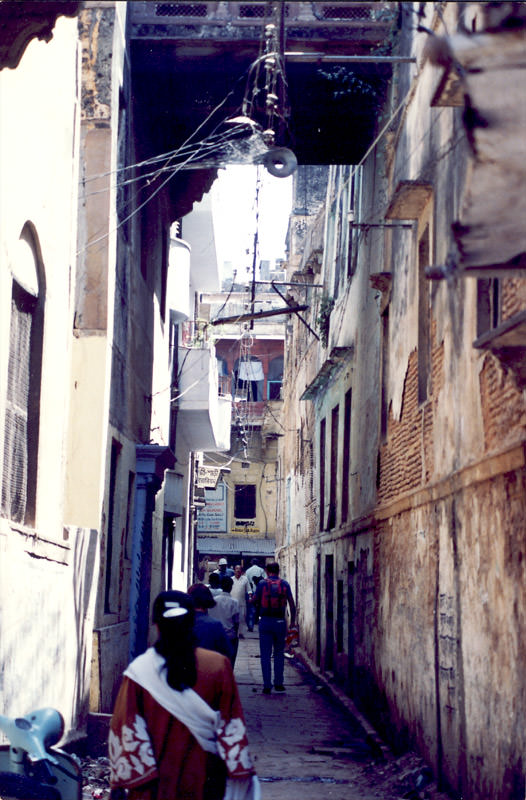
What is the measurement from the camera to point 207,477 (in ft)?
123

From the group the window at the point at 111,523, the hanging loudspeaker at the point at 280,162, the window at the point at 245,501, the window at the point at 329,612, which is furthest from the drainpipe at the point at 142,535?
the window at the point at 245,501

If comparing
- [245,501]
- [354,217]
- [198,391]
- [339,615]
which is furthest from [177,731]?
[245,501]

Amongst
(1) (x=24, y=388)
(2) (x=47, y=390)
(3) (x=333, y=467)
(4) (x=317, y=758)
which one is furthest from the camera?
(3) (x=333, y=467)

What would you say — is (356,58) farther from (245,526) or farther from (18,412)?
(245,526)

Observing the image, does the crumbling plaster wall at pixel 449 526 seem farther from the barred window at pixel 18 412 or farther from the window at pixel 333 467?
the window at pixel 333 467

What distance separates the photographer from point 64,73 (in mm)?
10008

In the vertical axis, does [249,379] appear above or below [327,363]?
above

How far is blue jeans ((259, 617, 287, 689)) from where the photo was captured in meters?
15.0

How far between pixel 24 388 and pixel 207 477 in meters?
28.6

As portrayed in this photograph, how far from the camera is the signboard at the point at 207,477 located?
120 ft

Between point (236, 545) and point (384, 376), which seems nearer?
point (384, 376)

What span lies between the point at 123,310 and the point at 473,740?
24.0ft

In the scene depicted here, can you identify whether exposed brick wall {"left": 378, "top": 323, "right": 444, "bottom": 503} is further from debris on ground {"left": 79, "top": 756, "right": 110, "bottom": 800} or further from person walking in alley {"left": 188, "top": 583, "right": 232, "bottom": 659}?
debris on ground {"left": 79, "top": 756, "right": 110, "bottom": 800}

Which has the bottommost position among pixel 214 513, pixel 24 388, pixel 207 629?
pixel 207 629
